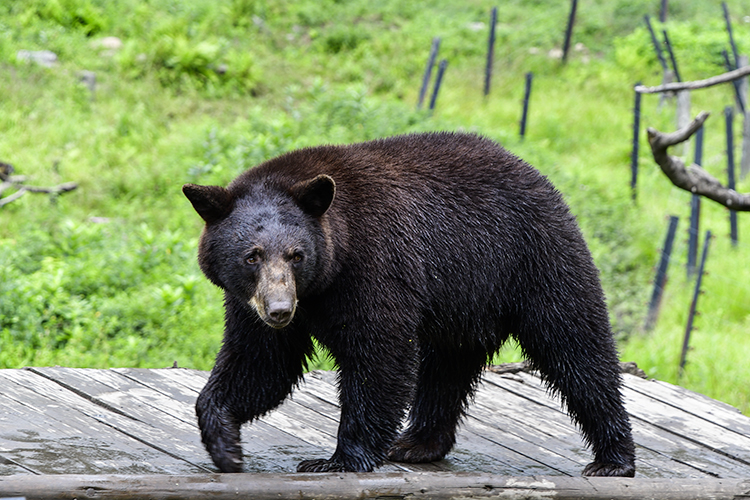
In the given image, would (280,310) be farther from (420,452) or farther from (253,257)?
(420,452)

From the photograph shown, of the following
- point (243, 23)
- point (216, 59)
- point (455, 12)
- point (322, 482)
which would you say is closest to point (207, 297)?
point (322, 482)

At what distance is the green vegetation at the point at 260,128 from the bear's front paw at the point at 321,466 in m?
1.56

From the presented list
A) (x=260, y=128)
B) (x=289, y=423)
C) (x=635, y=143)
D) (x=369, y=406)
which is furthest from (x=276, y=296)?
(x=635, y=143)

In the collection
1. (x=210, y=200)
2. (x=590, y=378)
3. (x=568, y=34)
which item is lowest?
(x=590, y=378)

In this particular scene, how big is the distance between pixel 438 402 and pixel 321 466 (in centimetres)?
79

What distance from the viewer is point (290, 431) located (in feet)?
13.3

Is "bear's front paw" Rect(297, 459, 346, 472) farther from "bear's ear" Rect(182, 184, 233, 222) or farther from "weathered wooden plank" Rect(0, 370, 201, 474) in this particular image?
"bear's ear" Rect(182, 184, 233, 222)

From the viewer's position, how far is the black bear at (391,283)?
122 inches

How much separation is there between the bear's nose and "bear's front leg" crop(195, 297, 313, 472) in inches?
18.9

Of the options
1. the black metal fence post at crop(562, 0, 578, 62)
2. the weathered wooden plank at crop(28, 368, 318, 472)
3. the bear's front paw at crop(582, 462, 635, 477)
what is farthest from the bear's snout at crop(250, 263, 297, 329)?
the black metal fence post at crop(562, 0, 578, 62)

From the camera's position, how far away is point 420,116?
12.2 metres

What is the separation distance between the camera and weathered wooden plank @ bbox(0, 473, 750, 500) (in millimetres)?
2756

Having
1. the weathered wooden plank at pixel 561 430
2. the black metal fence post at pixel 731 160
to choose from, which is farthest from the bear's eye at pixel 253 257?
the black metal fence post at pixel 731 160

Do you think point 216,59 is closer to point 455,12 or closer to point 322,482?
point 455,12
